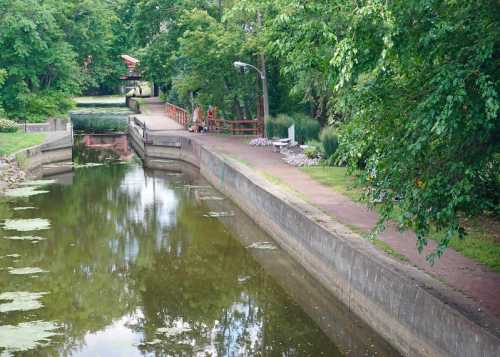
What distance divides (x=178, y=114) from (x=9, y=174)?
2184cm

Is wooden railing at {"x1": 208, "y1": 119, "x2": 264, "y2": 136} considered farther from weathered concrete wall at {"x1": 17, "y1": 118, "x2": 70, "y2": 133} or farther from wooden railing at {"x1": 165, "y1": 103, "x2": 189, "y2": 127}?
weathered concrete wall at {"x1": 17, "y1": 118, "x2": 70, "y2": 133}

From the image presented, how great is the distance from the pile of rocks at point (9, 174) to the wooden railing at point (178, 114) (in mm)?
15826

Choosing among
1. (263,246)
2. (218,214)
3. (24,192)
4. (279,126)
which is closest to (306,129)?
(279,126)

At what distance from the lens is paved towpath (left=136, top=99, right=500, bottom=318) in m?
14.1

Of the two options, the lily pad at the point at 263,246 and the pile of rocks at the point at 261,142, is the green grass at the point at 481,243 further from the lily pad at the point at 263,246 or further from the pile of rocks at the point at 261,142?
the pile of rocks at the point at 261,142

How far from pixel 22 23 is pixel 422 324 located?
146 feet

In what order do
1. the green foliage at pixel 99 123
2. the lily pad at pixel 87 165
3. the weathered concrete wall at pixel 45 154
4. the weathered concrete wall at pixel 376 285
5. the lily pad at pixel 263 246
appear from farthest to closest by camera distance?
the green foliage at pixel 99 123
the lily pad at pixel 87 165
the weathered concrete wall at pixel 45 154
the lily pad at pixel 263 246
the weathered concrete wall at pixel 376 285

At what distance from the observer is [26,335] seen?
16.1 meters

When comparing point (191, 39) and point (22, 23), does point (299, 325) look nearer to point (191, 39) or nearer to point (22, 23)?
point (191, 39)

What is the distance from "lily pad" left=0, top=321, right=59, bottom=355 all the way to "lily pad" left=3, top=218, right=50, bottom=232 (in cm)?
977

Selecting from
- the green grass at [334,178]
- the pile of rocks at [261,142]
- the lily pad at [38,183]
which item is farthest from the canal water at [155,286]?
the pile of rocks at [261,142]

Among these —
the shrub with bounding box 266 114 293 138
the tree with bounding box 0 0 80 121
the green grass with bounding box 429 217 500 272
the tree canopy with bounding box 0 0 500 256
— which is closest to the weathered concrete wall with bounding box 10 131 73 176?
the tree with bounding box 0 0 80 121

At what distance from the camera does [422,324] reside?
13.3 metres

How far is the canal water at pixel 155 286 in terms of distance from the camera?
52.5 feet
